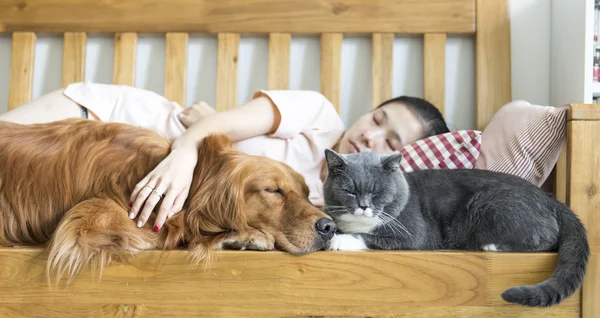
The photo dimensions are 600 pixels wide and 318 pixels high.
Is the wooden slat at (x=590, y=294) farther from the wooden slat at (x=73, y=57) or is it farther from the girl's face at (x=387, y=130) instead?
the wooden slat at (x=73, y=57)

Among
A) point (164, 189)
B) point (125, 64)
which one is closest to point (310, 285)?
point (164, 189)

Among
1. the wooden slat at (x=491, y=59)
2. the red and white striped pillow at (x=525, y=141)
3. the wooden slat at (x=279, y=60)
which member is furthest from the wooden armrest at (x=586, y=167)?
the wooden slat at (x=279, y=60)

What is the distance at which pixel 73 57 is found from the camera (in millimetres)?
2184

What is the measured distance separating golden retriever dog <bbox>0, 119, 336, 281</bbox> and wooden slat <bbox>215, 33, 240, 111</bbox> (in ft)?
2.76

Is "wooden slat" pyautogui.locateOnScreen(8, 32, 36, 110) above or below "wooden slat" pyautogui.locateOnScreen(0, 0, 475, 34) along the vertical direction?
below

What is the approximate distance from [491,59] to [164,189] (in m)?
1.37

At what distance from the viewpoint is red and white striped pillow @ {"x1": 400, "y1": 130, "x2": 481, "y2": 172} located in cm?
168

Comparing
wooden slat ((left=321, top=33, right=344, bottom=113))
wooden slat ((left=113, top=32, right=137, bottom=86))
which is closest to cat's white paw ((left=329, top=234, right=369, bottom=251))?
wooden slat ((left=321, top=33, right=344, bottom=113))

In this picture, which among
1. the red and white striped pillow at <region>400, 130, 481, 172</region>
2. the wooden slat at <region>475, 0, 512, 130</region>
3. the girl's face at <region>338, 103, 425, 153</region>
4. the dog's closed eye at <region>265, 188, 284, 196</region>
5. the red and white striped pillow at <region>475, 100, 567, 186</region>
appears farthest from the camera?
the wooden slat at <region>475, 0, 512, 130</region>

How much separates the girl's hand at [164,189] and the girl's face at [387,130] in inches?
A: 25.9

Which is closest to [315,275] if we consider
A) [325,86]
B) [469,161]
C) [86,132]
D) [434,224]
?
[434,224]

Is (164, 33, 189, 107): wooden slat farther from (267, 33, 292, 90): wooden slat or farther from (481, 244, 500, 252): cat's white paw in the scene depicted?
(481, 244, 500, 252): cat's white paw

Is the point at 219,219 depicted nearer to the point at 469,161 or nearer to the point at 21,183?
the point at 21,183

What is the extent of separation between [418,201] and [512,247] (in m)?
0.24
